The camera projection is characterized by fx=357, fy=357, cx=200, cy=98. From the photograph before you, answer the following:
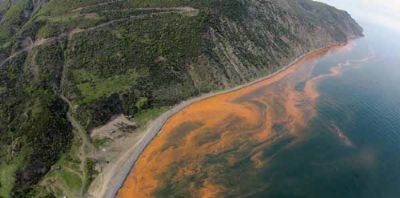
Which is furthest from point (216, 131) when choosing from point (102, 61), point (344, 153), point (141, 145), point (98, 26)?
point (98, 26)

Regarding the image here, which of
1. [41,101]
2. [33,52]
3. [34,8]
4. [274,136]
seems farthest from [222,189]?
[34,8]

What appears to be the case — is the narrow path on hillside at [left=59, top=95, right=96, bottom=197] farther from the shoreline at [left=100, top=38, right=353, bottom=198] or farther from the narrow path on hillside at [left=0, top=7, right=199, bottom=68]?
the narrow path on hillside at [left=0, top=7, right=199, bottom=68]

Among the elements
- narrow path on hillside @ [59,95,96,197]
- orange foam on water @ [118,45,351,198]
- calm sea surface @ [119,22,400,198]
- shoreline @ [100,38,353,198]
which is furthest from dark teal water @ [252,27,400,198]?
narrow path on hillside @ [59,95,96,197]

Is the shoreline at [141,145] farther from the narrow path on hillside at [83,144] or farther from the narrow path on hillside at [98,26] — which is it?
the narrow path on hillside at [98,26]

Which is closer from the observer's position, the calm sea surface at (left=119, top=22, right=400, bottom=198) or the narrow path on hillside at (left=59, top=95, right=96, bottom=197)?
the narrow path on hillside at (left=59, top=95, right=96, bottom=197)

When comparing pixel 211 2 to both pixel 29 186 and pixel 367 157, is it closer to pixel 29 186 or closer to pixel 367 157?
pixel 367 157

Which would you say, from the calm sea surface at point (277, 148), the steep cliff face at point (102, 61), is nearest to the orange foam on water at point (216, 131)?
the calm sea surface at point (277, 148)
